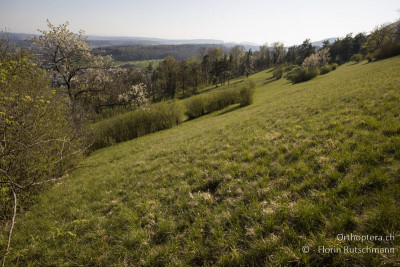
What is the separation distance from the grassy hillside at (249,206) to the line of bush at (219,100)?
25357mm

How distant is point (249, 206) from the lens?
172 inches

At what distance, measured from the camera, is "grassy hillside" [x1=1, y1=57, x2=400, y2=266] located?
3.25 m

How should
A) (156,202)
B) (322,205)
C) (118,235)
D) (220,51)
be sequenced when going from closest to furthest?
(322,205) < (118,235) < (156,202) < (220,51)

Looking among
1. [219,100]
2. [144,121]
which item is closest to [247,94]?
[219,100]

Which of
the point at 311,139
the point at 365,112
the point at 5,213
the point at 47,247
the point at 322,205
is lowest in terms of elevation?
the point at 5,213

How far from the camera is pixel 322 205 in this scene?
12.1 ft

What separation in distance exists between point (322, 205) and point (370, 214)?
74 cm

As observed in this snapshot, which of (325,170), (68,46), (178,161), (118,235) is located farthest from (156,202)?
(68,46)

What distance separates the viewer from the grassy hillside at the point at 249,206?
325 cm

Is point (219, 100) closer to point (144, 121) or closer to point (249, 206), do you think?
point (144, 121)

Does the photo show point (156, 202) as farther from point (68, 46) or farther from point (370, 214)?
point (68, 46)

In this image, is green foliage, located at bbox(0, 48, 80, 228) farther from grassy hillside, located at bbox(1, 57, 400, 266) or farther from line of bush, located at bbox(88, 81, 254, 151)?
line of bush, located at bbox(88, 81, 254, 151)

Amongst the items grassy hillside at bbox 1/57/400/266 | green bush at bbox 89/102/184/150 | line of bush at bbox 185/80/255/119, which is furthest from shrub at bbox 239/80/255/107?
grassy hillside at bbox 1/57/400/266

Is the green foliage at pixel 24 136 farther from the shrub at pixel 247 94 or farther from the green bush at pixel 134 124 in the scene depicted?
the shrub at pixel 247 94
